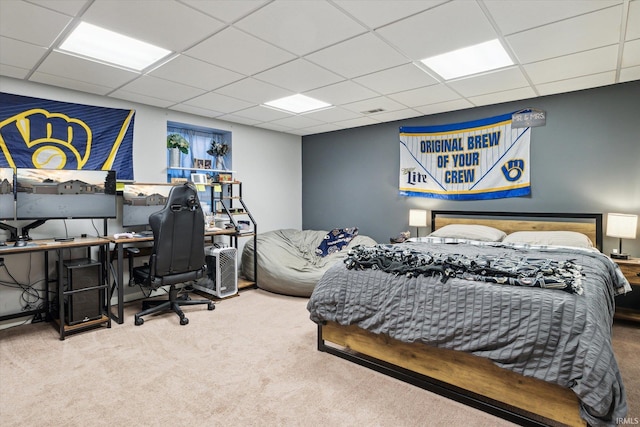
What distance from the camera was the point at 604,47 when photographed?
2615 mm

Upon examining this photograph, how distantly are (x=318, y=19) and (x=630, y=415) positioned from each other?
9.51ft

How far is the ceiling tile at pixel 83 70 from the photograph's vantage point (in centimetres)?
282

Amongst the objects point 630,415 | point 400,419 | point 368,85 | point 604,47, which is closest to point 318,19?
point 368,85

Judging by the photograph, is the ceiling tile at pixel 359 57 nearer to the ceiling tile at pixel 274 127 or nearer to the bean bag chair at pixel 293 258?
the bean bag chair at pixel 293 258

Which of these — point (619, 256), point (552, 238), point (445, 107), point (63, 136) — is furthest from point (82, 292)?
point (619, 256)

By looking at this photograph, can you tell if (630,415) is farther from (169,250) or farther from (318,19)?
(169,250)

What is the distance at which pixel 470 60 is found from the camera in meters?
2.92

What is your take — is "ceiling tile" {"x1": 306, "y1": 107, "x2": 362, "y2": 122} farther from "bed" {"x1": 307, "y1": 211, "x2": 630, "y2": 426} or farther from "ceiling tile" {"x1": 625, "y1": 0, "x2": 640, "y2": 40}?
"ceiling tile" {"x1": 625, "y1": 0, "x2": 640, "y2": 40}

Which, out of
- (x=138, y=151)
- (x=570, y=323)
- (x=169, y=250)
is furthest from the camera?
(x=138, y=151)

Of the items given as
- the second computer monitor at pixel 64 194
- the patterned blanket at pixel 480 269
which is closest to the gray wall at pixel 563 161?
the patterned blanket at pixel 480 269

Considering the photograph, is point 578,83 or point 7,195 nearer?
point 7,195

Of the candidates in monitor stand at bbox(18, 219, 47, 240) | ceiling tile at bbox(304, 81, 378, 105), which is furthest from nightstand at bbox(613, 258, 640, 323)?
monitor stand at bbox(18, 219, 47, 240)

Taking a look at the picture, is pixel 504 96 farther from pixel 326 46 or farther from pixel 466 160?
pixel 326 46

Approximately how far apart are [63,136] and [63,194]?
0.68m
